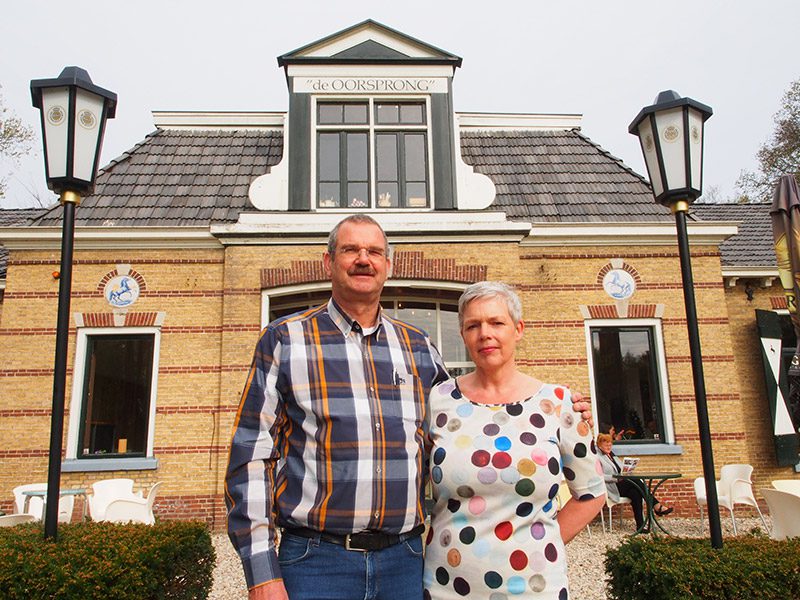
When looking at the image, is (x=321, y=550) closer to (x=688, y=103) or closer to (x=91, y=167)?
(x=91, y=167)

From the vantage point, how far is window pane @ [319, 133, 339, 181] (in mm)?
10102

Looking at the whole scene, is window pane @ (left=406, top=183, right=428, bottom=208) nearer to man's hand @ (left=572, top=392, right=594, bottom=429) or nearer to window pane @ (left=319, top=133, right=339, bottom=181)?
window pane @ (left=319, top=133, right=339, bottom=181)

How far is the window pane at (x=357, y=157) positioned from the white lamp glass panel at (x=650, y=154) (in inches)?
240

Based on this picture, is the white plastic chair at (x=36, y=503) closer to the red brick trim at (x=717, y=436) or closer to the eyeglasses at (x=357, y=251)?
the eyeglasses at (x=357, y=251)

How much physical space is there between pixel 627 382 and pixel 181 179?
28.4 ft

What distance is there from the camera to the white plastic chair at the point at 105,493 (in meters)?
7.70

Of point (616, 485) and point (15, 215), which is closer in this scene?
point (616, 485)

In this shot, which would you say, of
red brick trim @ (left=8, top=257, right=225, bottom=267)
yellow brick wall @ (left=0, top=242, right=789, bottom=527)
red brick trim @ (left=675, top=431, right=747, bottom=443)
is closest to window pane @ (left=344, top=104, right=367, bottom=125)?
yellow brick wall @ (left=0, top=242, right=789, bottom=527)

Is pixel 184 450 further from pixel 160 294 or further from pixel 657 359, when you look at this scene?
pixel 657 359

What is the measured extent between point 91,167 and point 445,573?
374cm

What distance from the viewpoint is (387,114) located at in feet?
34.0

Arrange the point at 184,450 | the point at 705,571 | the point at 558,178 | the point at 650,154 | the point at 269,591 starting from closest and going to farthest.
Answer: the point at 269,591 → the point at 705,571 → the point at 650,154 → the point at 184,450 → the point at 558,178

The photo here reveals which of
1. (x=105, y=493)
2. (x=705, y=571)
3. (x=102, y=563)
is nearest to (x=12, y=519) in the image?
(x=105, y=493)

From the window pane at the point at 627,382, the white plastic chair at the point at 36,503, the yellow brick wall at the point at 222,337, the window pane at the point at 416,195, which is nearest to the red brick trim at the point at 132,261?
the yellow brick wall at the point at 222,337
